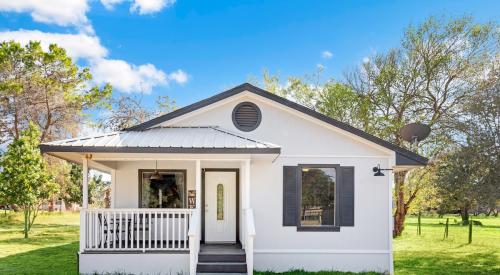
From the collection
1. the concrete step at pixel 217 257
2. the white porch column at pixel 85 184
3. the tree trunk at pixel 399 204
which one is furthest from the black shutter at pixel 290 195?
the tree trunk at pixel 399 204

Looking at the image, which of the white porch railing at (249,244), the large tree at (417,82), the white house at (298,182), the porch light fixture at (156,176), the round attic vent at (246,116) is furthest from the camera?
the large tree at (417,82)

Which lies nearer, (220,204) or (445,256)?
(220,204)

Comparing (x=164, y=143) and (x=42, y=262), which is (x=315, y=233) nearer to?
(x=164, y=143)

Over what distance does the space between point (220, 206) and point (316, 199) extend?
2.58 metres

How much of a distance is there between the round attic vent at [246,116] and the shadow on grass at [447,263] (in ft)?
19.0

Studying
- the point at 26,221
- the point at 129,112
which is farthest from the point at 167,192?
the point at 129,112

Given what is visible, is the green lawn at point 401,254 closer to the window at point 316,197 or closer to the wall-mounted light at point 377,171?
the window at point 316,197

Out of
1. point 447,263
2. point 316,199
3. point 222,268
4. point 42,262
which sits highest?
point 316,199

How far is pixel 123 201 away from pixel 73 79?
19.5 meters

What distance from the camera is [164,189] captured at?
13.2 metres

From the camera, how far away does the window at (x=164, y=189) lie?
13195 mm

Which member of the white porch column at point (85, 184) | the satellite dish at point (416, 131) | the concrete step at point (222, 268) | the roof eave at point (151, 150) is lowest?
the concrete step at point (222, 268)

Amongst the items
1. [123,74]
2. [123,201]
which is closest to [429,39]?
[123,201]

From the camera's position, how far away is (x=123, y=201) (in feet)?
42.8
